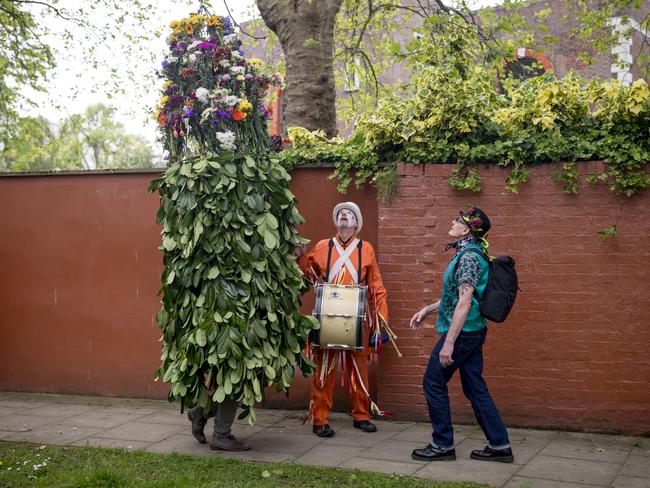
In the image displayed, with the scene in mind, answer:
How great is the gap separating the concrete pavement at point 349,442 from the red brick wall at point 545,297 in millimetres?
256

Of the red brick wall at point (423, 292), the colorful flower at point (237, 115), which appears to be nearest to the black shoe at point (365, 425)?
the red brick wall at point (423, 292)

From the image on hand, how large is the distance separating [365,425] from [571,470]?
190cm

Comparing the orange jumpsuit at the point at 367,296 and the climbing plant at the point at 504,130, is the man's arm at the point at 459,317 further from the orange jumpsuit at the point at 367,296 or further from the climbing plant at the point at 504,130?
the climbing plant at the point at 504,130

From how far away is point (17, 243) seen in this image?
8969 mm

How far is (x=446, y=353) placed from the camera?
18.6 feet

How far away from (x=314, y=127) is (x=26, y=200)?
3.38m

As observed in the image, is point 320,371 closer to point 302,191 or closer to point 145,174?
point 302,191

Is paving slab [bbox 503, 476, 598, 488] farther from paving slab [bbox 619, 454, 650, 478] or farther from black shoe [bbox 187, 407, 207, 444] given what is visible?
black shoe [bbox 187, 407, 207, 444]

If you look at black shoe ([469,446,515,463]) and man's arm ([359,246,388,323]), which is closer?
black shoe ([469,446,515,463])

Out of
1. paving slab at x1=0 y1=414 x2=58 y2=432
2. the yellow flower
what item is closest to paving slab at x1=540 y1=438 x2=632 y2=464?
the yellow flower

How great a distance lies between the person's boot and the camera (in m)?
6.21

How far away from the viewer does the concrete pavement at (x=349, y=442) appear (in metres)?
5.48

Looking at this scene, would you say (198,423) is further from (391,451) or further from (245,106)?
(245,106)

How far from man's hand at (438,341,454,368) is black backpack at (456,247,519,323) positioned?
32cm
